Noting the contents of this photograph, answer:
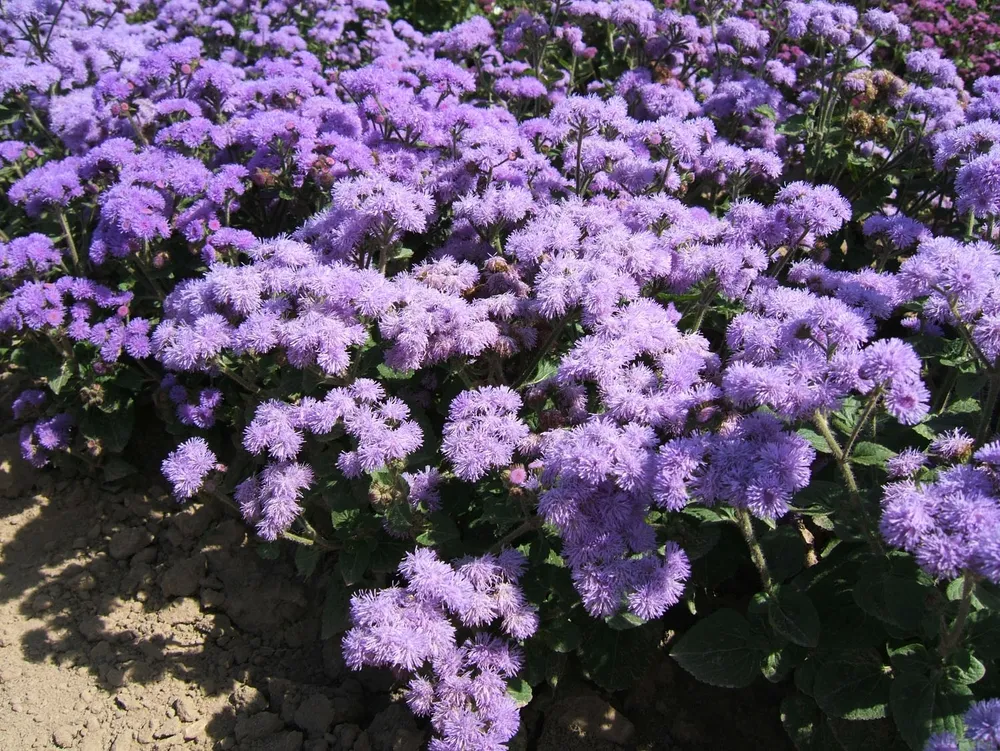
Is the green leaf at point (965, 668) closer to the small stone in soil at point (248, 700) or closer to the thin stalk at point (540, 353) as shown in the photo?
the thin stalk at point (540, 353)

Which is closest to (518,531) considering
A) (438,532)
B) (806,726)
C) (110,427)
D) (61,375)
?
(438,532)

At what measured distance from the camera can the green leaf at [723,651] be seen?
2865mm

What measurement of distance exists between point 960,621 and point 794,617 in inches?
21.7

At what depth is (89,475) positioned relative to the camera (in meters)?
4.80

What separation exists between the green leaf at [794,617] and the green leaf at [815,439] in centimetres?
54

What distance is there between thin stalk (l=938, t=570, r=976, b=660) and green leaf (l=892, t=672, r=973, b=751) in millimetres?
103

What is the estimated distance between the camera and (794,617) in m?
2.83

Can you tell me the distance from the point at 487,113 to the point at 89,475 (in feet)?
10.8

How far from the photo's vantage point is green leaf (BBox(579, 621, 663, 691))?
3.17m

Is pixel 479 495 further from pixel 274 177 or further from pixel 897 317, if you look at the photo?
pixel 897 317

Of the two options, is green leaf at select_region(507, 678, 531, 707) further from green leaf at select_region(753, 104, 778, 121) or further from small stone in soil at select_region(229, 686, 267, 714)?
green leaf at select_region(753, 104, 778, 121)

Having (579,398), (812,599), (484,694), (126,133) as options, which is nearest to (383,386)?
(579,398)

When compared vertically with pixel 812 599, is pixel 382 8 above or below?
above

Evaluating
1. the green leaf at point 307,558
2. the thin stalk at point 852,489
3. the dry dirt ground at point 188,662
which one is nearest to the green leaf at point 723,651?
the dry dirt ground at point 188,662
